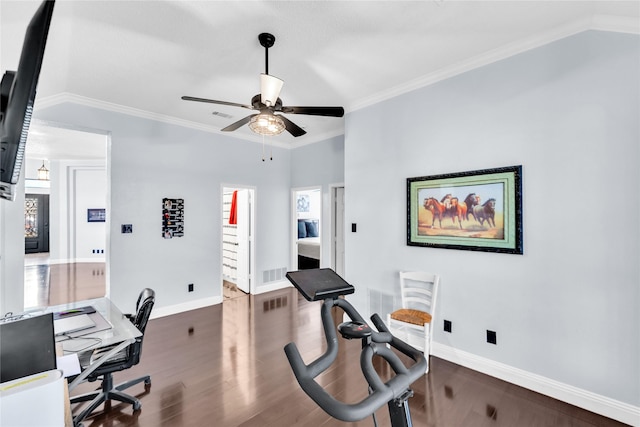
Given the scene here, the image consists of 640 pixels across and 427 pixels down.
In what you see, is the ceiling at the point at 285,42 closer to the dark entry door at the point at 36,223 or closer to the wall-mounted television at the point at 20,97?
the wall-mounted television at the point at 20,97

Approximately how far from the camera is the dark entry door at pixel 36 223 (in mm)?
9453

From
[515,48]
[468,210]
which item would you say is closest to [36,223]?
[468,210]

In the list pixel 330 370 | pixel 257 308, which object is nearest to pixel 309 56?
pixel 330 370

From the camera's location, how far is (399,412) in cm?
112

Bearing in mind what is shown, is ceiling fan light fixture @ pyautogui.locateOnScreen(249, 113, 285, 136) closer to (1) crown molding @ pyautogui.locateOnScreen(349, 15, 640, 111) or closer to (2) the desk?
(1) crown molding @ pyautogui.locateOnScreen(349, 15, 640, 111)

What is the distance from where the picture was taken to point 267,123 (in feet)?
8.46

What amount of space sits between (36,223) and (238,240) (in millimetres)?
8381

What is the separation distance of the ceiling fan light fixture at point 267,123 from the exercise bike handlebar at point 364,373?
1807 millimetres

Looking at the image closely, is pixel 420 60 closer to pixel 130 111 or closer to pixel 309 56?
pixel 309 56

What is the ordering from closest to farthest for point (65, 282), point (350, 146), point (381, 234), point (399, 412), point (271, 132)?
Answer: point (399, 412) → point (271, 132) → point (381, 234) → point (350, 146) → point (65, 282)

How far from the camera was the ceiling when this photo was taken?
6.98 ft

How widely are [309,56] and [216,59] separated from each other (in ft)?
2.88

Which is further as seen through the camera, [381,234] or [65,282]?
[65,282]

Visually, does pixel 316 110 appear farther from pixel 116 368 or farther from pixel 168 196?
pixel 168 196
